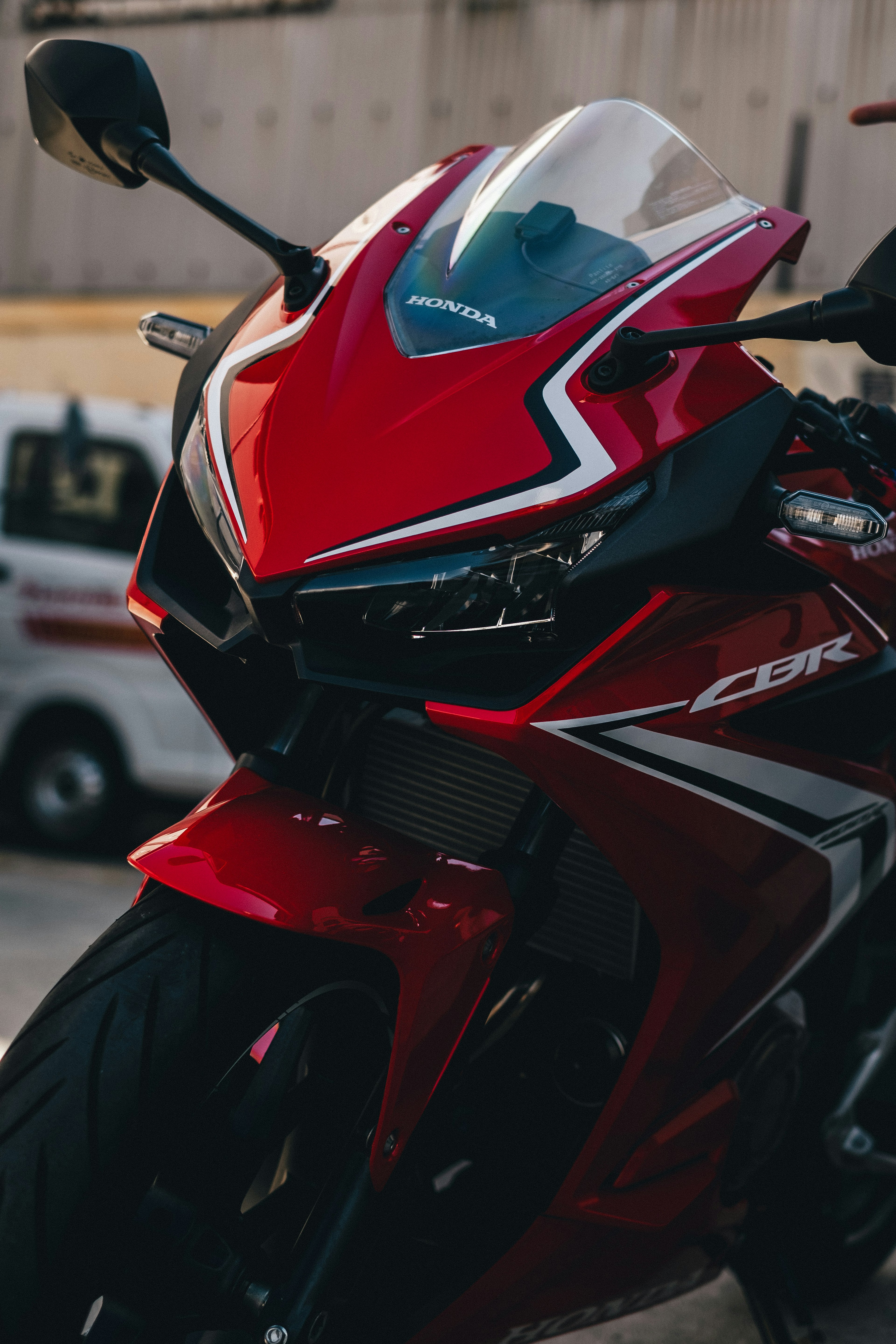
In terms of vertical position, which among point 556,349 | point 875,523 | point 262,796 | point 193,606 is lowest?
point 262,796

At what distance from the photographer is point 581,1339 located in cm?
203

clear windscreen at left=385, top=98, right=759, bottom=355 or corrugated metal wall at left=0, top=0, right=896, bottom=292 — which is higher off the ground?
corrugated metal wall at left=0, top=0, right=896, bottom=292

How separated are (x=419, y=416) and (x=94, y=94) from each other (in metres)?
0.63

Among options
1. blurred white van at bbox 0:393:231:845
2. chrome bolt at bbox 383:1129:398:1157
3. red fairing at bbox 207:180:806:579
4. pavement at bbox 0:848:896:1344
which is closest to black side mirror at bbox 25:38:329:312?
red fairing at bbox 207:180:806:579

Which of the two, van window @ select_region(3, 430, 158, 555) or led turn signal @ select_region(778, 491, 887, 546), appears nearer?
led turn signal @ select_region(778, 491, 887, 546)

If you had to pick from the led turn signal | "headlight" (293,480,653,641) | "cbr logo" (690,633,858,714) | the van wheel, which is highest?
the led turn signal

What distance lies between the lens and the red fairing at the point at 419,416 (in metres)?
1.26

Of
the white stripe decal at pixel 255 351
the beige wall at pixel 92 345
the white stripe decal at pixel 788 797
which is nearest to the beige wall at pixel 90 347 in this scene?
the beige wall at pixel 92 345

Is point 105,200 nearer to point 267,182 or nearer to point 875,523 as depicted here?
point 267,182

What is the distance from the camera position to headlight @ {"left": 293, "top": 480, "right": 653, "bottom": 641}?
1.25 metres

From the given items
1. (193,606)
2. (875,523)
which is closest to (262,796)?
(193,606)

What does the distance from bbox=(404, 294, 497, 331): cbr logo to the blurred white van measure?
159 inches

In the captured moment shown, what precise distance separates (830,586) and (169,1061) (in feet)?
3.05

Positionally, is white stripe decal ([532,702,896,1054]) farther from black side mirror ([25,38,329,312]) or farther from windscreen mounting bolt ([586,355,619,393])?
black side mirror ([25,38,329,312])
